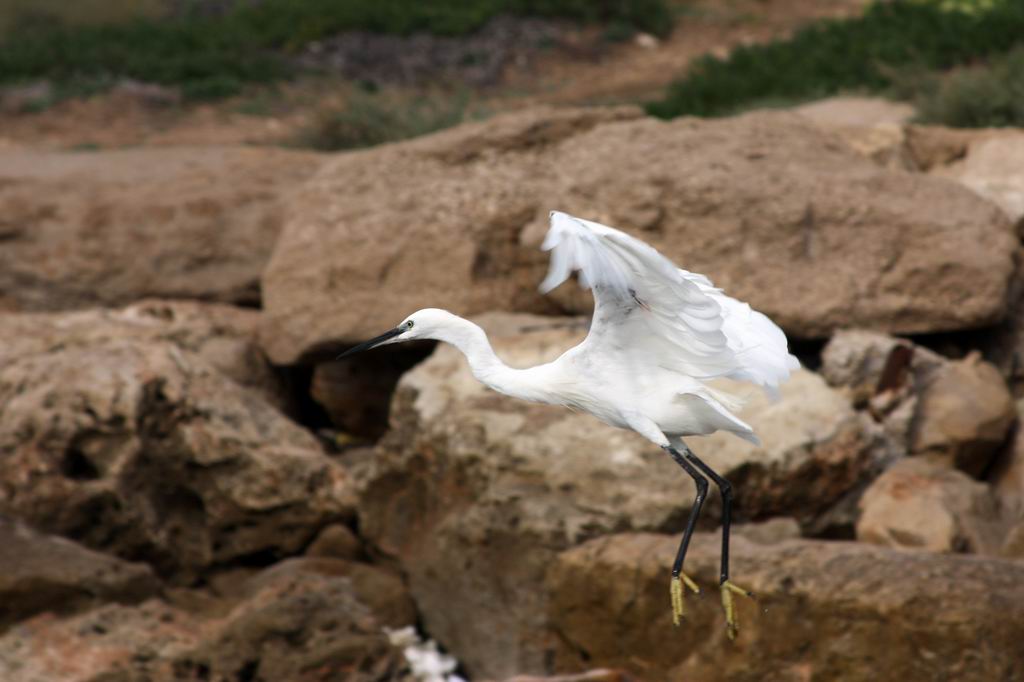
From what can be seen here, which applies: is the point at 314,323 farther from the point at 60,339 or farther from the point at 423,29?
the point at 423,29

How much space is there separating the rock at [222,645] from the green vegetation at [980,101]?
27.2 ft

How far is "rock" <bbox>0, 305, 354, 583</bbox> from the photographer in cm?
772

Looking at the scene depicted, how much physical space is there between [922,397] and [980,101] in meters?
5.35

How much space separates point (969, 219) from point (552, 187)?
2.74 meters

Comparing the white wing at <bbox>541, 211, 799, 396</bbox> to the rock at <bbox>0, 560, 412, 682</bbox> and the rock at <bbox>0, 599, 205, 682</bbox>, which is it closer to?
the rock at <bbox>0, 560, 412, 682</bbox>

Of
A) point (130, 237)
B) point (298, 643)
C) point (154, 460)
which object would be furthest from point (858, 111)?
point (298, 643)

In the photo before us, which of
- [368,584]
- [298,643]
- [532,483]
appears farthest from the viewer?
[368,584]

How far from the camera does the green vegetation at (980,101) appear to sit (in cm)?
1273

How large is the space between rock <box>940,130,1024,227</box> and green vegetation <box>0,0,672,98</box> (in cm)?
1148

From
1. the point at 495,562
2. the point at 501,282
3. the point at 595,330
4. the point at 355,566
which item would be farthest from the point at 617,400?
the point at 501,282

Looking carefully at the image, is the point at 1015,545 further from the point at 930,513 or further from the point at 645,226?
the point at 645,226

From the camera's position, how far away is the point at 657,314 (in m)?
4.62

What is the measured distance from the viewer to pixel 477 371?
5.02m

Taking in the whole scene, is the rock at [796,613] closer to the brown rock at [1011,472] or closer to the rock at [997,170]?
the brown rock at [1011,472]
